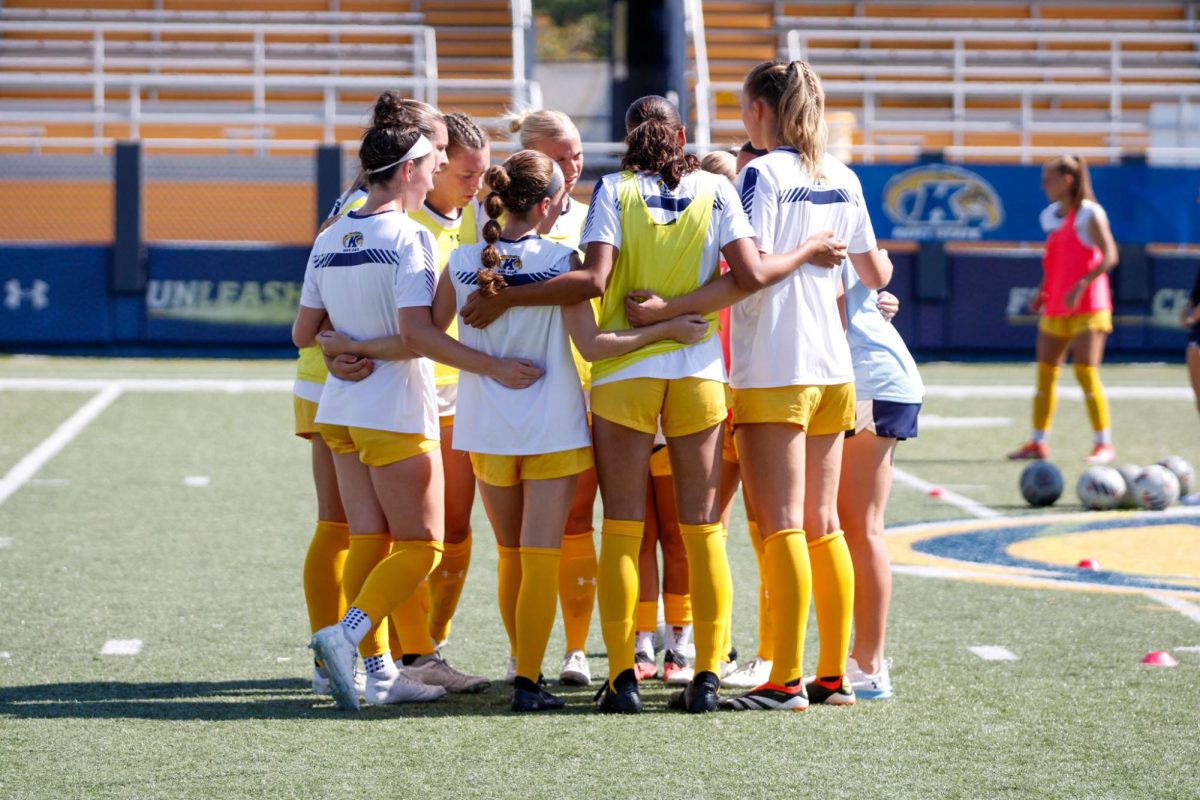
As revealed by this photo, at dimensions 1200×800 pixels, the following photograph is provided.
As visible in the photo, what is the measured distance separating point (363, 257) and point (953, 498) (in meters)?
5.49

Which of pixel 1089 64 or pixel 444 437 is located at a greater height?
pixel 1089 64

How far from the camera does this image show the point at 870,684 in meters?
5.27

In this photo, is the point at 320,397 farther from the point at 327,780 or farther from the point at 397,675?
the point at 327,780

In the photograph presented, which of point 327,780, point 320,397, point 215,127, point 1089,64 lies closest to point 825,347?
point 320,397

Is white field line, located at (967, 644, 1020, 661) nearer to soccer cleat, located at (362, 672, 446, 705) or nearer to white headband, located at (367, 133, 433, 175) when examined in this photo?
soccer cleat, located at (362, 672, 446, 705)

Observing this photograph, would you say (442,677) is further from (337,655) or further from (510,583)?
(337,655)

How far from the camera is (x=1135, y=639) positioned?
6.14 metres

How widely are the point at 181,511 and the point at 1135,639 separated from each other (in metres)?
5.23

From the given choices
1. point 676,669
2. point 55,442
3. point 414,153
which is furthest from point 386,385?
point 55,442

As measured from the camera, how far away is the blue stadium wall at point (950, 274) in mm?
18547

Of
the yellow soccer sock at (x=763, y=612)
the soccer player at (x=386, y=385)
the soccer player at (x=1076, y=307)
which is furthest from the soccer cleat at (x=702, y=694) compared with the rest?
the soccer player at (x=1076, y=307)

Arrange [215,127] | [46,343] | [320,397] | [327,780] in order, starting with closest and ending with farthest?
[327,780], [320,397], [46,343], [215,127]

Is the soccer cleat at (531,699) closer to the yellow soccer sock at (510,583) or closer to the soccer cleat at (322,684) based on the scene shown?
the yellow soccer sock at (510,583)

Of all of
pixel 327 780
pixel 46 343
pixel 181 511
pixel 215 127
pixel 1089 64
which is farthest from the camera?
pixel 1089 64
